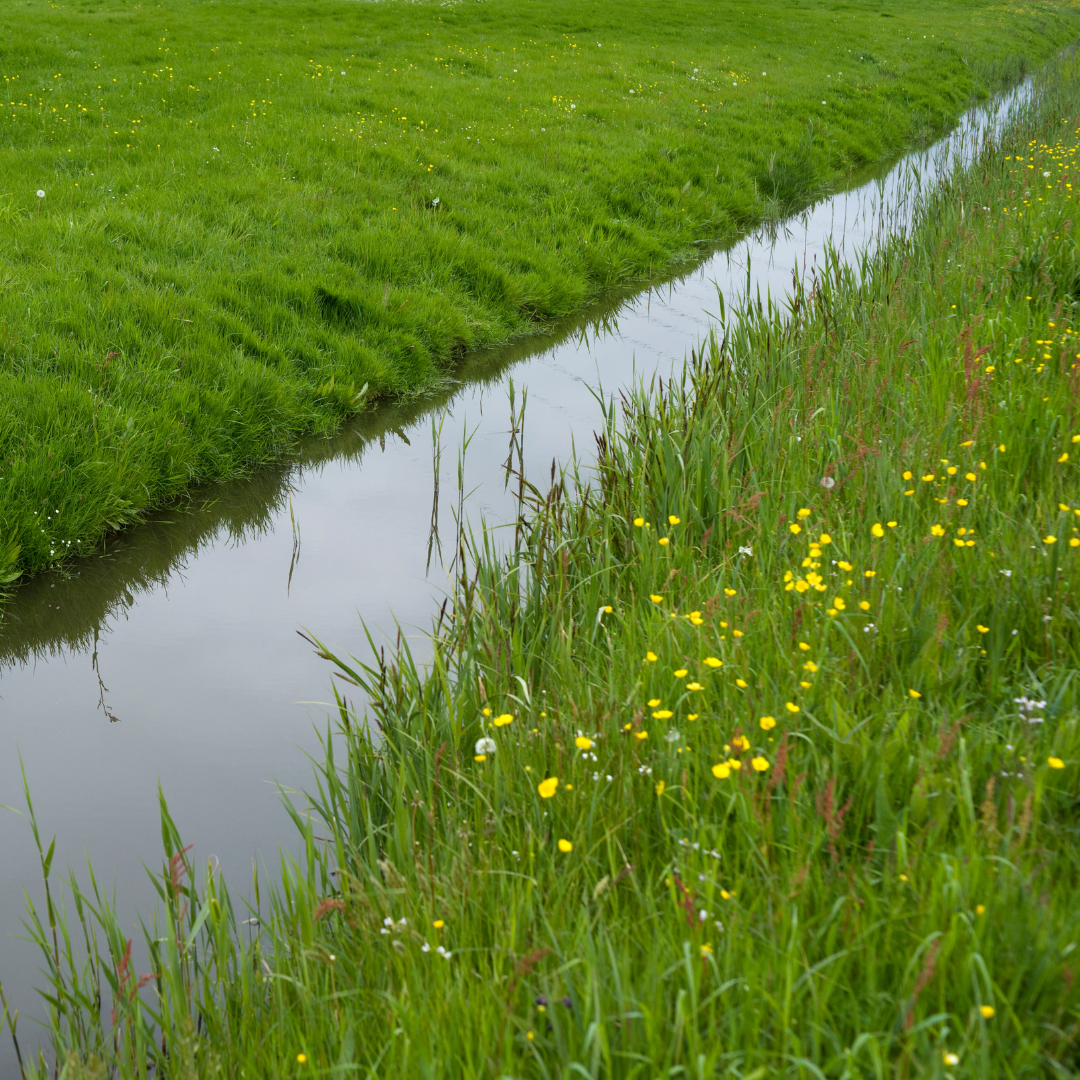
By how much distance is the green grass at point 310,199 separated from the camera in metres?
5.32

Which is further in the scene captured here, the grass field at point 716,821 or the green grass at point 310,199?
the green grass at point 310,199

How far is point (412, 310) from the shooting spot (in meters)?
6.99

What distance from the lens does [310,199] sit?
837 cm

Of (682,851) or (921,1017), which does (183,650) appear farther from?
(921,1017)

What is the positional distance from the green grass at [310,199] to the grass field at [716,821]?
271 centimetres

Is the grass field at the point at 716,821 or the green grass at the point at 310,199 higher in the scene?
the green grass at the point at 310,199

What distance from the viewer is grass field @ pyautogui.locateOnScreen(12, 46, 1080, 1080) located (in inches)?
60.4

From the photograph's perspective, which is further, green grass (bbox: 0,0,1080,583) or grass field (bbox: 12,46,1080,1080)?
green grass (bbox: 0,0,1080,583)

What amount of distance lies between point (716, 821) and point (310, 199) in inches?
306

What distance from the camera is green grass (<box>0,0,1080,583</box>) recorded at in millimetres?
5324

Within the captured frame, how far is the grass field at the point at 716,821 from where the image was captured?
1.53 meters

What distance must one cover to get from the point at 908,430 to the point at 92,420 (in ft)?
13.6

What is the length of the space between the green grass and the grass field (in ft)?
8.88

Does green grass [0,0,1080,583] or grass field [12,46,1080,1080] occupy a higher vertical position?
green grass [0,0,1080,583]
